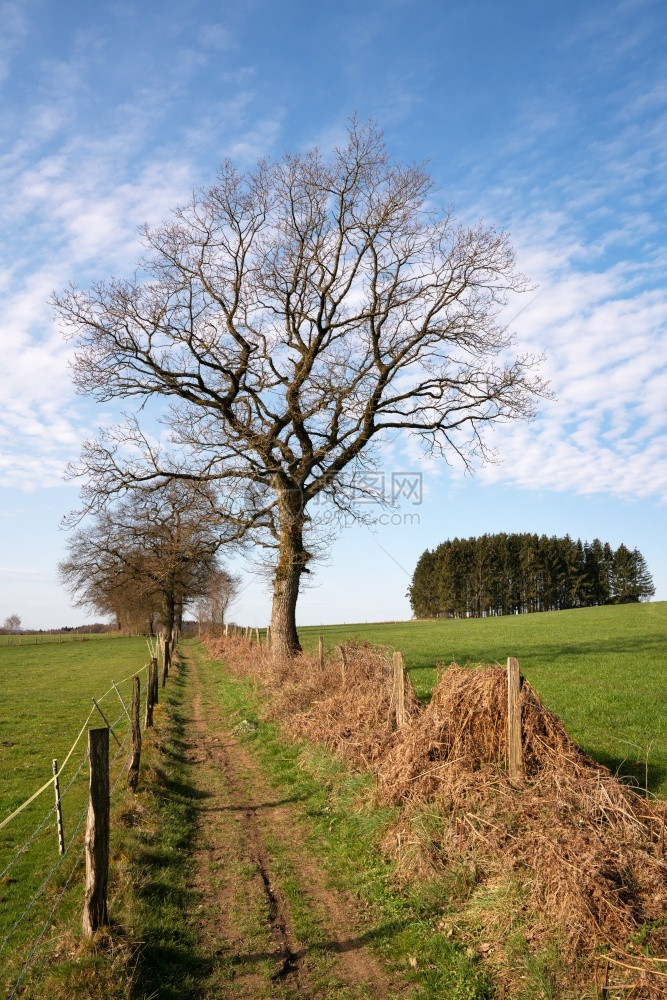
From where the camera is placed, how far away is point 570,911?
16.3ft

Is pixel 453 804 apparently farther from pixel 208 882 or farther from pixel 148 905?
pixel 148 905

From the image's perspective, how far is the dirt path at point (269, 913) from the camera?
5.25 metres

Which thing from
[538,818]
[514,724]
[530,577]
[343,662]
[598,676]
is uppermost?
[530,577]

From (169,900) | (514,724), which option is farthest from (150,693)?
(514,724)

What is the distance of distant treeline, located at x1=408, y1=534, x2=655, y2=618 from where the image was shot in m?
107

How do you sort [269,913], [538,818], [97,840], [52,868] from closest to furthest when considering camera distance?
[97,840]
[538,818]
[269,913]
[52,868]

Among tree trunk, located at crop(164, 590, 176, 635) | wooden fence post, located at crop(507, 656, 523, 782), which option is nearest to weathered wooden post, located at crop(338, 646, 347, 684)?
wooden fence post, located at crop(507, 656, 523, 782)

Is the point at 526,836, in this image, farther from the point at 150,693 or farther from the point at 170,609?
the point at 170,609

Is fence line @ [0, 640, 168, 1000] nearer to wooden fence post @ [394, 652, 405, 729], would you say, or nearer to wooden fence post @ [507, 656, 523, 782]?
wooden fence post @ [394, 652, 405, 729]

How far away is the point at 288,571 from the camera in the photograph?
2056 cm

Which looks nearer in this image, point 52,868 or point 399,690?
point 52,868

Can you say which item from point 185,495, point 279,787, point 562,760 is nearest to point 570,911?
point 562,760

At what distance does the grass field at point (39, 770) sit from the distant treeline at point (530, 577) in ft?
264

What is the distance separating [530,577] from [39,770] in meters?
103
